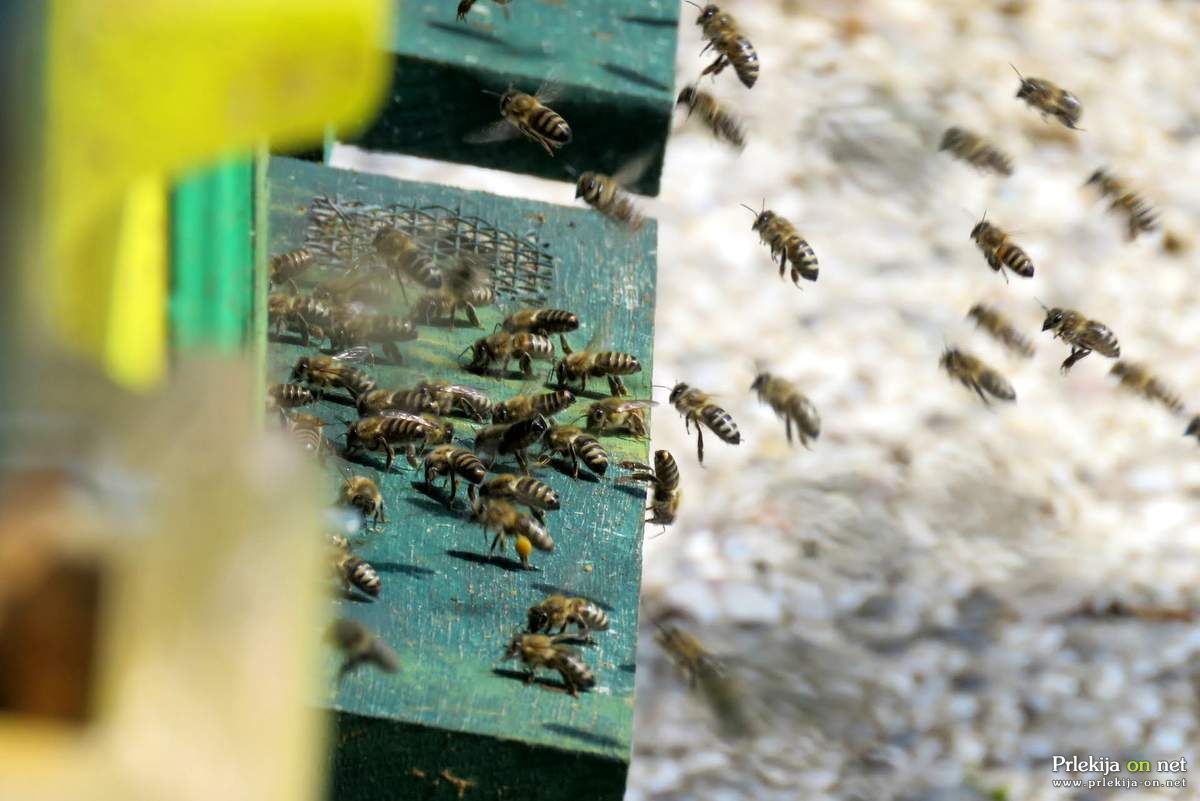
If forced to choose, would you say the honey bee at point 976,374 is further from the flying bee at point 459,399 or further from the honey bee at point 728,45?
the flying bee at point 459,399

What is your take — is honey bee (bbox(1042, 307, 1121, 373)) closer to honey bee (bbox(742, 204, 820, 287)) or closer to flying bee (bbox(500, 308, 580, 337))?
honey bee (bbox(742, 204, 820, 287))

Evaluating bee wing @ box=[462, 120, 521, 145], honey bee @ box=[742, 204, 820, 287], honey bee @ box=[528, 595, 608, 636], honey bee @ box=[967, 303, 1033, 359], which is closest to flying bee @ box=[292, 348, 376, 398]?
honey bee @ box=[528, 595, 608, 636]

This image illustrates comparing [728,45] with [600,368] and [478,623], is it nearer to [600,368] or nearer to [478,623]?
[600,368]

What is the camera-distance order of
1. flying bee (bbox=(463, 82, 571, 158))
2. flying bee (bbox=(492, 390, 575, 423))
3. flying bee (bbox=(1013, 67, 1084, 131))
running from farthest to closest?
flying bee (bbox=(1013, 67, 1084, 131)) < flying bee (bbox=(463, 82, 571, 158)) < flying bee (bbox=(492, 390, 575, 423))

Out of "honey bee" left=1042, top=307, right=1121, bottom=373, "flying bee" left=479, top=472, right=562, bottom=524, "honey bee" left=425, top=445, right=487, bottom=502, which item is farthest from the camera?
"honey bee" left=1042, top=307, right=1121, bottom=373

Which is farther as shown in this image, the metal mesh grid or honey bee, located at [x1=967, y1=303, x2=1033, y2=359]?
honey bee, located at [x1=967, y1=303, x2=1033, y2=359]

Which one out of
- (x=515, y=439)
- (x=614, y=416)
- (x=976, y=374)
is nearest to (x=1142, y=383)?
(x=976, y=374)

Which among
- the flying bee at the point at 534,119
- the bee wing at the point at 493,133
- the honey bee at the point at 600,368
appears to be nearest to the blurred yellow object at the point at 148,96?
the honey bee at the point at 600,368
